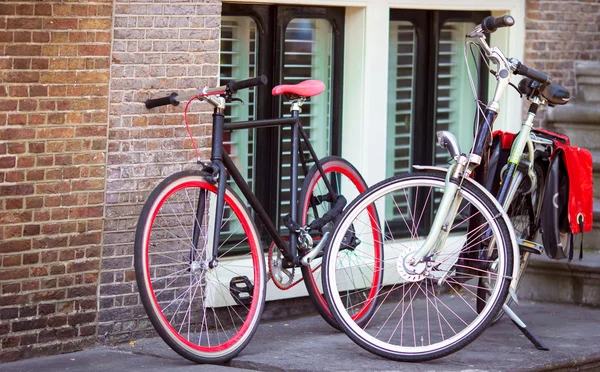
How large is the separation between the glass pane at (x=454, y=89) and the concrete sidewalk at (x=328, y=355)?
6.20 ft

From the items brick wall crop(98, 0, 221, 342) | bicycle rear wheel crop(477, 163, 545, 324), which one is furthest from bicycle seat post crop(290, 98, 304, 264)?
bicycle rear wheel crop(477, 163, 545, 324)

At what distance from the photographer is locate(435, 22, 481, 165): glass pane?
8359 millimetres

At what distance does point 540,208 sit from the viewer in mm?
6586

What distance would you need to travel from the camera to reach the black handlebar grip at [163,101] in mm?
5937

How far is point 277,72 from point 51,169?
177cm

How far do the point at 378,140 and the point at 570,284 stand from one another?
1.55m

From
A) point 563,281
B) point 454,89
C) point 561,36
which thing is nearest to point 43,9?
point 454,89

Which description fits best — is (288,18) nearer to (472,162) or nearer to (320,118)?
(320,118)

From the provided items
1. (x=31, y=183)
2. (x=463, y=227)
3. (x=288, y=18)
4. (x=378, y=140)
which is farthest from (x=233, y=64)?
(x=463, y=227)

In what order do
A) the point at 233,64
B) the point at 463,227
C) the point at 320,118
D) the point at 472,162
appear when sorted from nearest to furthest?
the point at 472,162, the point at 233,64, the point at 320,118, the point at 463,227

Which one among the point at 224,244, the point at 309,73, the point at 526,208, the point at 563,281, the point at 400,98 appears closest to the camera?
the point at 526,208

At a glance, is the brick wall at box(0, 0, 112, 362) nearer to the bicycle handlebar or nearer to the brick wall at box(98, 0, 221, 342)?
the brick wall at box(98, 0, 221, 342)

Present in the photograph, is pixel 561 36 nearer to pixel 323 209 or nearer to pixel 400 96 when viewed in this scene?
pixel 400 96

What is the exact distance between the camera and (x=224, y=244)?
23.3 ft
